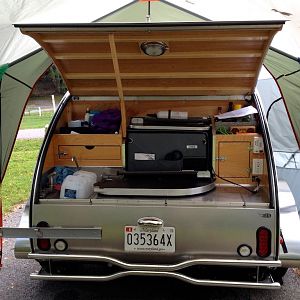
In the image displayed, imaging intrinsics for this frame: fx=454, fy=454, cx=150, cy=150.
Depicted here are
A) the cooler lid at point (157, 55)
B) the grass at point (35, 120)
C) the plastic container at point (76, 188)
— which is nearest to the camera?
the cooler lid at point (157, 55)

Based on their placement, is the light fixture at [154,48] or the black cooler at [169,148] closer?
the light fixture at [154,48]

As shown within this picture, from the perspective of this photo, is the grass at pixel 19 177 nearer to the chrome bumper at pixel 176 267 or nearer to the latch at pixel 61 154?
the latch at pixel 61 154

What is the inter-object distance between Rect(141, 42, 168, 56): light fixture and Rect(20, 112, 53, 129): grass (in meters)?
17.6

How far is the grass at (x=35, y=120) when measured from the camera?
2181 centimetres

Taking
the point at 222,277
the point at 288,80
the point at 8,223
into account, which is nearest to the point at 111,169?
the point at 222,277

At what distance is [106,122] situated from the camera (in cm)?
483

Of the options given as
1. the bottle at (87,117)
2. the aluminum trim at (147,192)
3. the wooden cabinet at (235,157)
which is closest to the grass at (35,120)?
the bottle at (87,117)

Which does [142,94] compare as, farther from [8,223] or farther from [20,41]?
[8,223]

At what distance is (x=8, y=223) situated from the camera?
6695 millimetres

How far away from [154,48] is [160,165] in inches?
44.9

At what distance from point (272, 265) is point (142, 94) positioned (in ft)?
7.43

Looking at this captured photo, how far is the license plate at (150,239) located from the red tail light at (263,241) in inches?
26.5

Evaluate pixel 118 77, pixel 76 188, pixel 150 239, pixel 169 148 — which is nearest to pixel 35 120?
pixel 118 77

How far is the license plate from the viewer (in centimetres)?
362
